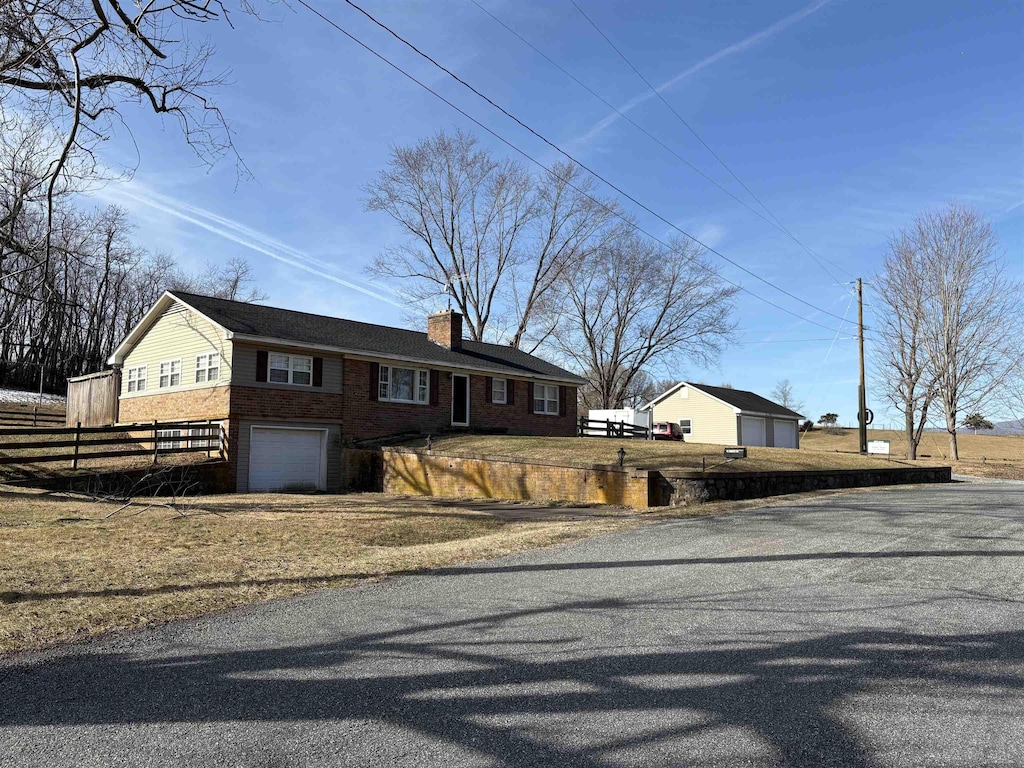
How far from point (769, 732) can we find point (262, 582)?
5232 mm

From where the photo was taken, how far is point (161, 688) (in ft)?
13.8

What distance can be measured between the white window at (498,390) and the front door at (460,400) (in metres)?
1.32

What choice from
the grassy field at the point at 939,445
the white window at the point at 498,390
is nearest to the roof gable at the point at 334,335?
the white window at the point at 498,390

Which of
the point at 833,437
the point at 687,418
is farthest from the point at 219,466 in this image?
the point at 833,437

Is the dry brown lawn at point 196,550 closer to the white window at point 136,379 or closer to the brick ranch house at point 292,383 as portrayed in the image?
the brick ranch house at point 292,383

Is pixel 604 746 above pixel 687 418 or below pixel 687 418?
below

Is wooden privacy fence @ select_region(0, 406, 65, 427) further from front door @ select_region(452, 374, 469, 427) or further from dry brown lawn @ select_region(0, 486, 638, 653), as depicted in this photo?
front door @ select_region(452, 374, 469, 427)

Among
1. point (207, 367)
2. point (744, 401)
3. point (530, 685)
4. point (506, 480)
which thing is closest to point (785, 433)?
point (744, 401)

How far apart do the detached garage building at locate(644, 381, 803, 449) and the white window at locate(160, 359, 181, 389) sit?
2896 centimetres

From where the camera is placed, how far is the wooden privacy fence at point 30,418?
86.4 feet

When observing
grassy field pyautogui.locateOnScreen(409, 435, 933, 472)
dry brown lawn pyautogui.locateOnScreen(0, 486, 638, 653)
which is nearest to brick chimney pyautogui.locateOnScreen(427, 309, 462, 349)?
grassy field pyautogui.locateOnScreen(409, 435, 933, 472)

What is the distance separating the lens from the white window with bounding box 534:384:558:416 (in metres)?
29.6

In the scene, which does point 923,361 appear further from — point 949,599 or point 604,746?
point 604,746

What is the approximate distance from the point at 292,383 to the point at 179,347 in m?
4.08
